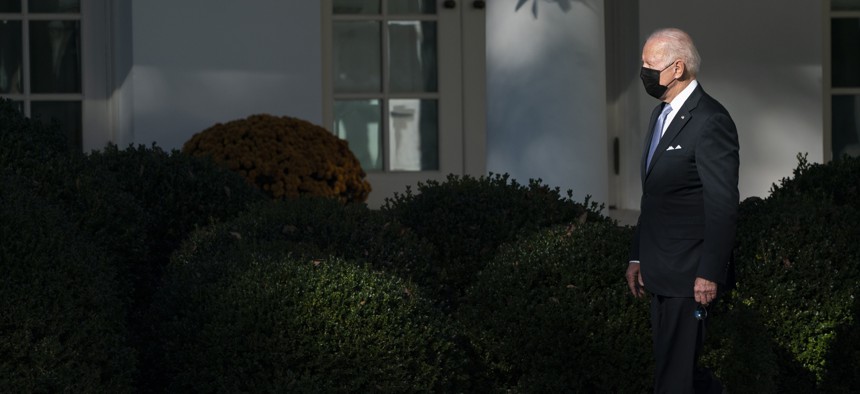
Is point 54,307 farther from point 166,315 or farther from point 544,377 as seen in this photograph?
point 544,377

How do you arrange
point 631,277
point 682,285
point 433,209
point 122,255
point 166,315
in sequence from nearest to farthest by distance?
point 682,285
point 631,277
point 166,315
point 122,255
point 433,209

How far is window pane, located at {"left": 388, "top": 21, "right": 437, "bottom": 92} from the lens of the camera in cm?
935

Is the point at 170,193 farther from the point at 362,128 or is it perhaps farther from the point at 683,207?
the point at 362,128

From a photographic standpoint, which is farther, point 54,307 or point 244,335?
point 244,335

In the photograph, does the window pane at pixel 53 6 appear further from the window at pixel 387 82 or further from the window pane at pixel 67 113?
the window at pixel 387 82

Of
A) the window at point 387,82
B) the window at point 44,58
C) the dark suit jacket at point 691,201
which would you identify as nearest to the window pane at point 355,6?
the window at point 387,82

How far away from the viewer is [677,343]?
4.10m

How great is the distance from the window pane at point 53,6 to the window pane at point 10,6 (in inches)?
2.9

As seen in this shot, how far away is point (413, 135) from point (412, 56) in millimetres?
602

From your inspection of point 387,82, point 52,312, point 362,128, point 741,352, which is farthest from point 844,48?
point 52,312

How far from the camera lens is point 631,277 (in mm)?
4395

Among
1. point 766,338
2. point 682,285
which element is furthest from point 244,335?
point 766,338

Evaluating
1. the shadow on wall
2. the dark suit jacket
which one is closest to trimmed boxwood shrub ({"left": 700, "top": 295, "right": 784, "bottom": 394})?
the dark suit jacket

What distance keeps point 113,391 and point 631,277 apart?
1861mm
